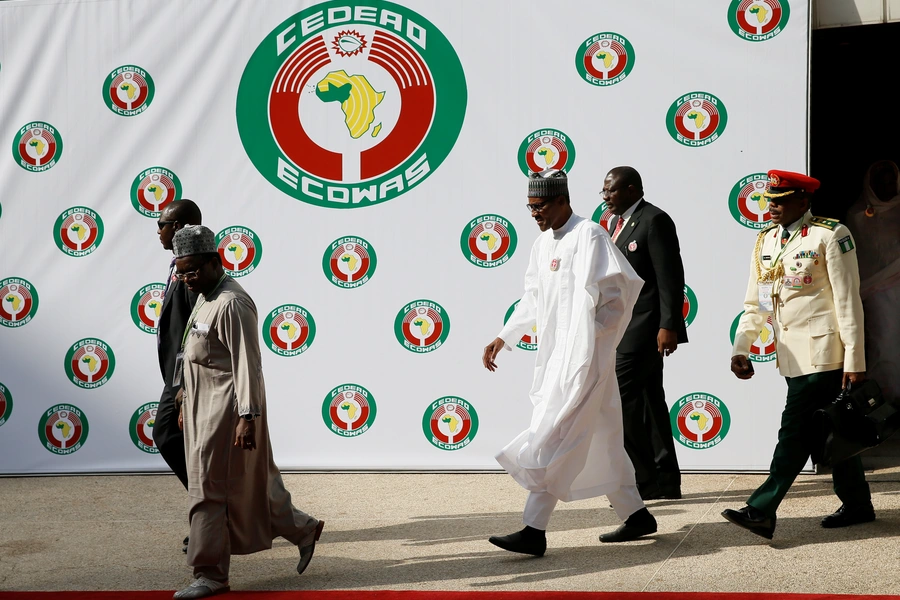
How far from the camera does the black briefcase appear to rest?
177 inches

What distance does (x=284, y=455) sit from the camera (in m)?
6.99

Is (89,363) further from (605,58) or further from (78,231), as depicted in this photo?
(605,58)

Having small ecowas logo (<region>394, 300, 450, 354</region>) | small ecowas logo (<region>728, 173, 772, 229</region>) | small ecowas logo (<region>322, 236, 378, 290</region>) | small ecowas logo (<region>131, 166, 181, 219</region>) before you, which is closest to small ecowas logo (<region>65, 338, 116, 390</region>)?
small ecowas logo (<region>131, 166, 181, 219</region>)

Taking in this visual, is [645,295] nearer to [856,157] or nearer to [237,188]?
[237,188]

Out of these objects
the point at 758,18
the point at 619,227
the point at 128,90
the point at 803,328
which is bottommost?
the point at 803,328

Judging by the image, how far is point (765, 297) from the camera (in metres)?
4.88

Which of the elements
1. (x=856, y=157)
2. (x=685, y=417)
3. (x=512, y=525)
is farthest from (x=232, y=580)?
(x=856, y=157)

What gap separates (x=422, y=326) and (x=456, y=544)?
2.10 meters

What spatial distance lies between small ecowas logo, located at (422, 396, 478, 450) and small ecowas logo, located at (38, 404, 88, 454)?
2539 millimetres

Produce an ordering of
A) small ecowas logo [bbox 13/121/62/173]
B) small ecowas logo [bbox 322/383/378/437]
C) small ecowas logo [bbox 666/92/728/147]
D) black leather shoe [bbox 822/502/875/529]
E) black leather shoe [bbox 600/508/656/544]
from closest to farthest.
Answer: black leather shoe [bbox 600/508/656/544], black leather shoe [bbox 822/502/875/529], small ecowas logo [bbox 666/92/728/147], small ecowas logo [bbox 322/383/378/437], small ecowas logo [bbox 13/121/62/173]

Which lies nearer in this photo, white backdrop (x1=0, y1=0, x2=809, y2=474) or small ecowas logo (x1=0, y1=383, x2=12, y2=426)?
white backdrop (x1=0, y1=0, x2=809, y2=474)

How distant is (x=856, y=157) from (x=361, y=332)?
206 inches

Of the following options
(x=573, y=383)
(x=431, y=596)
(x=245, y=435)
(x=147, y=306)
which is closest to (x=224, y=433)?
(x=245, y=435)

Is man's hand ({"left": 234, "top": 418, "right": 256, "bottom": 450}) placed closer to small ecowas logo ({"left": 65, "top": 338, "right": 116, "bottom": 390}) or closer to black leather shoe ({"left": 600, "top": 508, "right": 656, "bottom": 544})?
black leather shoe ({"left": 600, "top": 508, "right": 656, "bottom": 544})
